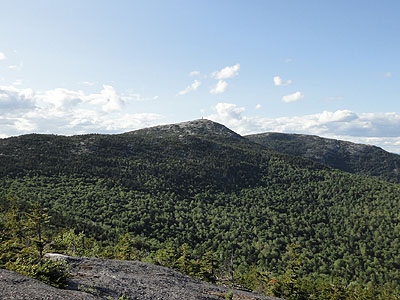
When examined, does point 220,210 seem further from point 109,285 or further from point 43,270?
point 43,270

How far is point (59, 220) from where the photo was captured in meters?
92.9

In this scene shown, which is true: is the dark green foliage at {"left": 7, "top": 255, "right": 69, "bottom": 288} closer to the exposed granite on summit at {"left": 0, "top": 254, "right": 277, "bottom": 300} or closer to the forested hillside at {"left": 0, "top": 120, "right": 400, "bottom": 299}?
the exposed granite on summit at {"left": 0, "top": 254, "right": 277, "bottom": 300}

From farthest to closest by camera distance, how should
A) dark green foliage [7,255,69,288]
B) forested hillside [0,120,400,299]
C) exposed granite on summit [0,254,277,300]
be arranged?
1. forested hillside [0,120,400,299]
2. dark green foliage [7,255,69,288]
3. exposed granite on summit [0,254,277,300]

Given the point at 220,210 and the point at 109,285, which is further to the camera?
the point at 220,210

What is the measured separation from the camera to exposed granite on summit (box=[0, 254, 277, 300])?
18625mm

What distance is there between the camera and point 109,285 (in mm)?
25656

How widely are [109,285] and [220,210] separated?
139834 mm

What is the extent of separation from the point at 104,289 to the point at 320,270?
396ft

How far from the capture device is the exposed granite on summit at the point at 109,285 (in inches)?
733

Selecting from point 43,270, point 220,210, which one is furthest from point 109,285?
point 220,210

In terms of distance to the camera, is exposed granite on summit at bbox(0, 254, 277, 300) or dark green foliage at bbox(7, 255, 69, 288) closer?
exposed granite on summit at bbox(0, 254, 277, 300)

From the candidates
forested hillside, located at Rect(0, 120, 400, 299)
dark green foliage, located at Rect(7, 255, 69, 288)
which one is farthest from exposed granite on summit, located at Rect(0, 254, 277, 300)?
forested hillside, located at Rect(0, 120, 400, 299)

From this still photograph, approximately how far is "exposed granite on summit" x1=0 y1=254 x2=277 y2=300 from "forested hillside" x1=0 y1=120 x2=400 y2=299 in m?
49.4

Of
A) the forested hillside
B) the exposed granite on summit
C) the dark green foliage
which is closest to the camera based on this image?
the exposed granite on summit
